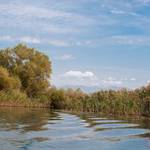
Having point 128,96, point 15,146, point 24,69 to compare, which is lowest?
point 15,146

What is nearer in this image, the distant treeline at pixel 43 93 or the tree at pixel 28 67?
the distant treeline at pixel 43 93

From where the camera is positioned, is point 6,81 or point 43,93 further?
point 43,93

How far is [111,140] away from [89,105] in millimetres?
29392

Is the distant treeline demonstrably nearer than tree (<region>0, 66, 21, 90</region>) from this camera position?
Yes

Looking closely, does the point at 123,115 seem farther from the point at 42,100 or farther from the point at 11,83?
the point at 11,83

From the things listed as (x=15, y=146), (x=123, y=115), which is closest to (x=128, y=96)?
(x=123, y=115)

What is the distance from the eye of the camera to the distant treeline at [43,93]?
45.2 metres

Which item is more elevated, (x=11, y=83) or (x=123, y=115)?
(x=11, y=83)

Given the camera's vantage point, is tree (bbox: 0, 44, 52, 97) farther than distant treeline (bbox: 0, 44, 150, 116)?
Yes

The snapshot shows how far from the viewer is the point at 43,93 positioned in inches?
3059

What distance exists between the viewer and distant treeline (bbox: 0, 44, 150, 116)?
45.2 meters

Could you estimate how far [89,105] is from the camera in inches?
2036

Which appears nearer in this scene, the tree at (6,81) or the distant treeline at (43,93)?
the distant treeline at (43,93)

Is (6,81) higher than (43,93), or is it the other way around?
(6,81)
